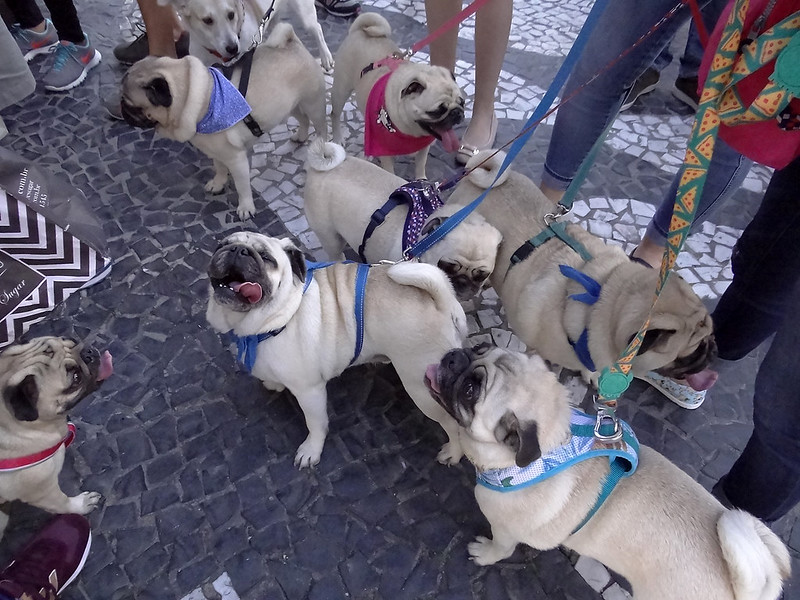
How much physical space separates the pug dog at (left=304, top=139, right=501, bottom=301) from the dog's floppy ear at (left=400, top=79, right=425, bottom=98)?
2.33ft

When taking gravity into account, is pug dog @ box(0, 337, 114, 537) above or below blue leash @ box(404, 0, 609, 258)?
below

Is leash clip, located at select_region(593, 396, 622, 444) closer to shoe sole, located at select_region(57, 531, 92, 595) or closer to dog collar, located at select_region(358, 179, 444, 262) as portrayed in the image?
dog collar, located at select_region(358, 179, 444, 262)

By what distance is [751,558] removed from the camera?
1869 millimetres

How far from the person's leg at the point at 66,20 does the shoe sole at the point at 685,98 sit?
6708mm

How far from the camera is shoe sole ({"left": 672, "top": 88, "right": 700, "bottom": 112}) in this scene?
563cm

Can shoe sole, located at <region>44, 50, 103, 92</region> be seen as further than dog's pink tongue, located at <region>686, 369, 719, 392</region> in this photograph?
Yes

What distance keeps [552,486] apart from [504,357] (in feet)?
1.93

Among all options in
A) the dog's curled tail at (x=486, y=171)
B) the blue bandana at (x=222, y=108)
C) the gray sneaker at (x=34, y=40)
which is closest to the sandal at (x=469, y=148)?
the dog's curled tail at (x=486, y=171)

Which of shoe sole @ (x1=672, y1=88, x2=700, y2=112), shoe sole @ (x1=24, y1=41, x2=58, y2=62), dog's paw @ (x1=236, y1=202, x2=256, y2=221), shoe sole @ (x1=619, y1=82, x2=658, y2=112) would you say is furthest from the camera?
shoe sole @ (x1=24, y1=41, x2=58, y2=62)

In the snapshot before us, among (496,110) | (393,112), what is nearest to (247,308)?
(393,112)

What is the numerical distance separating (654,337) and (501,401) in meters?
0.89

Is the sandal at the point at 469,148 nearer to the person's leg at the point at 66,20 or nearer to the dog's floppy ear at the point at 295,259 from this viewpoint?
the dog's floppy ear at the point at 295,259

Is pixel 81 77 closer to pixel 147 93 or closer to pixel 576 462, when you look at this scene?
pixel 147 93

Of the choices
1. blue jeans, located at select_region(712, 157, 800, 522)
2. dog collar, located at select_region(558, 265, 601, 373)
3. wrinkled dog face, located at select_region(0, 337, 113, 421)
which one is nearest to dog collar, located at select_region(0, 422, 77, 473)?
wrinkled dog face, located at select_region(0, 337, 113, 421)
